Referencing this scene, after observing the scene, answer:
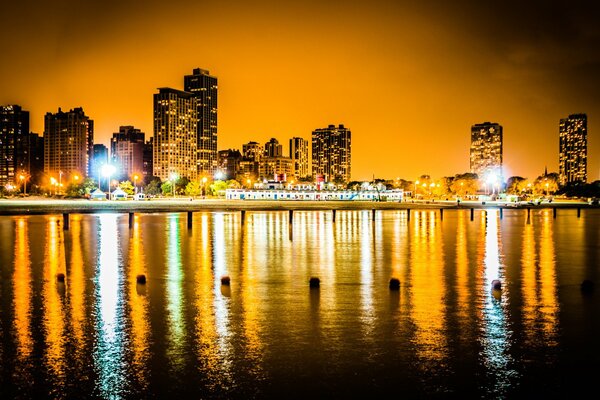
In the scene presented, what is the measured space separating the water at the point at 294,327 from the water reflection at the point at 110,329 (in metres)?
0.05

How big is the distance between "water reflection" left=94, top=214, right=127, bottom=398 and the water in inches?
1.8

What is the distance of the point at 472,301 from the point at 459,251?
15.5 m

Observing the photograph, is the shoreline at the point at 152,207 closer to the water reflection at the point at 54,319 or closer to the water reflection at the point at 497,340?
the water reflection at the point at 54,319

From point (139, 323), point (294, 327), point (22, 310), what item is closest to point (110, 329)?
point (139, 323)

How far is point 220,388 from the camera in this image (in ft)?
30.4

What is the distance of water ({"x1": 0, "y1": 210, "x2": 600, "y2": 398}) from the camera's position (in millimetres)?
9602

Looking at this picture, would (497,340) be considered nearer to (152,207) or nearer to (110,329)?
(110,329)

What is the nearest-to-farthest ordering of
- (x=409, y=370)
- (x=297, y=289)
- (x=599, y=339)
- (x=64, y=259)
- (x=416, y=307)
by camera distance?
1. (x=409, y=370)
2. (x=599, y=339)
3. (x=416, y=307)
4. (x=297, y=289)
5. (x=64, y=259)

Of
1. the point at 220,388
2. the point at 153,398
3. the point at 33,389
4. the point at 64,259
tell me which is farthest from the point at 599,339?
the point at 64,259

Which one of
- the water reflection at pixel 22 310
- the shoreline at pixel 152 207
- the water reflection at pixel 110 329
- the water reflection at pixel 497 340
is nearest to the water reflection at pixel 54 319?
the water reflection at pixel 22 310

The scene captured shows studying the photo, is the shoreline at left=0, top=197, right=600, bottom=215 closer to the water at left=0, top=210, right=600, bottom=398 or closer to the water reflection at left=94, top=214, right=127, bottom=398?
the water reflection at left=94, top=214, right=127, bottom=398

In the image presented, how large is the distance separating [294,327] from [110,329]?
14.0 ft

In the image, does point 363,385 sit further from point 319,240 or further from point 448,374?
point 319,240

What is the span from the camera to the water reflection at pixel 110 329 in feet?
31.3
